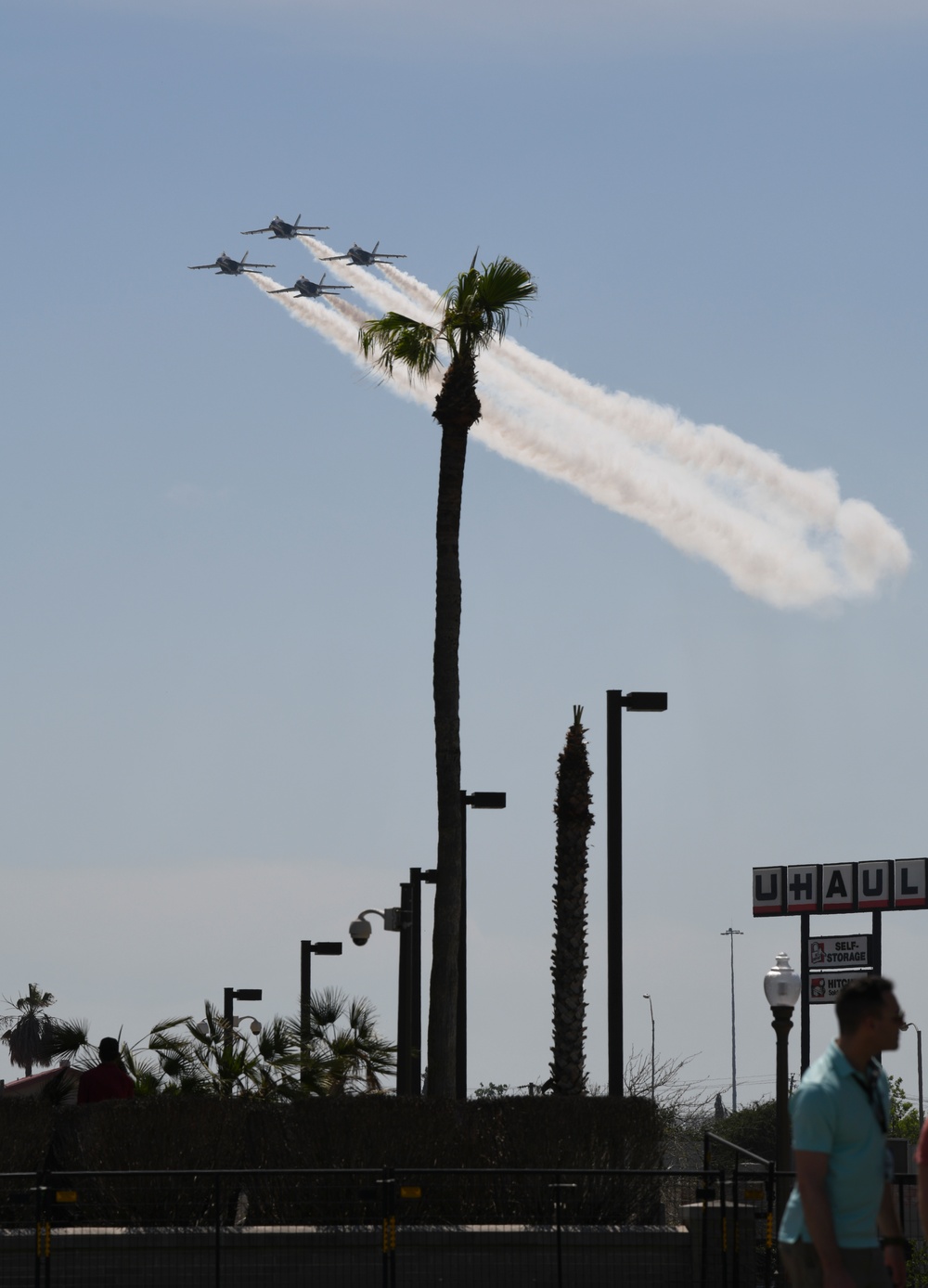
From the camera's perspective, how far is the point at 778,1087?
59.5ft

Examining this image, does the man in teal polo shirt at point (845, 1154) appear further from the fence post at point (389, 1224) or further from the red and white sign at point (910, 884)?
the red and white sign at point (910, 884)

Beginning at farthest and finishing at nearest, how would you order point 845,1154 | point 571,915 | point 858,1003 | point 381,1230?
point 571,915 < point 381,1230 < point 858,1003 < point 845,1154

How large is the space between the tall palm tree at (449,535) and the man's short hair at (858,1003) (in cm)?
1447

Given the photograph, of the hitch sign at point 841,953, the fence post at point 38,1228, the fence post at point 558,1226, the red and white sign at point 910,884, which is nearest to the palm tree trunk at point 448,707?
the fence post at point 558,1226

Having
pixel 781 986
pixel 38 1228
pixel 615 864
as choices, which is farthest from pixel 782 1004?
pixel 38 1228

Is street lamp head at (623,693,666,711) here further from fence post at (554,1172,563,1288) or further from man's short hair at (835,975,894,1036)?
man's short hair at (835,975,894,1036)

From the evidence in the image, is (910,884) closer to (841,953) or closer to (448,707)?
(841,953)

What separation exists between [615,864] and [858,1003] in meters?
15.5

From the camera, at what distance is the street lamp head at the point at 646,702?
75.7ft

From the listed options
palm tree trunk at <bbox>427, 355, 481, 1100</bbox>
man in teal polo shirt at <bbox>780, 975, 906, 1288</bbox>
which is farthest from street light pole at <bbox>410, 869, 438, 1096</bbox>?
man in teal polo shirt at <bbox>780, 975, 906, 1288</bbox>

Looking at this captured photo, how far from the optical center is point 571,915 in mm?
25141

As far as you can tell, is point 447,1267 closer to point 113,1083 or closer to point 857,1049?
point 113,1083

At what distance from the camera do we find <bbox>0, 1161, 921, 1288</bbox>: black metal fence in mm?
14945

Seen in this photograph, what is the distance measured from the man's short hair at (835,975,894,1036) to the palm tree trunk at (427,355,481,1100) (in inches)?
584
